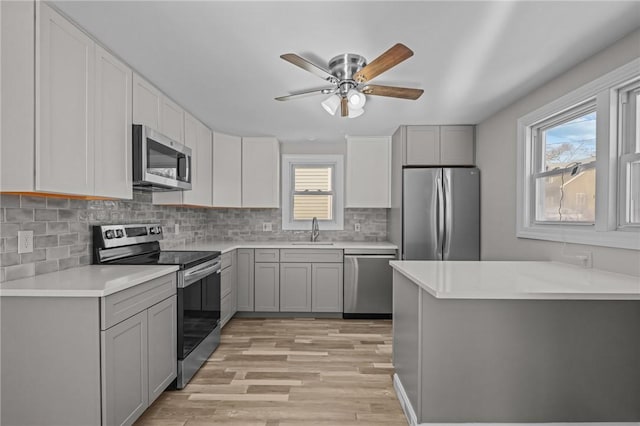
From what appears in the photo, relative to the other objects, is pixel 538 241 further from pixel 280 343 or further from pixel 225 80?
pixel 225 80

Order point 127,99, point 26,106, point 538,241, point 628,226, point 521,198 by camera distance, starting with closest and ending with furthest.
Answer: point 26,106
point 628,226
point 127,99
point 538,241
point 521,198

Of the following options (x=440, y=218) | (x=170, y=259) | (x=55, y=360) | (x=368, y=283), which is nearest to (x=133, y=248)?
(x=170, y=259)

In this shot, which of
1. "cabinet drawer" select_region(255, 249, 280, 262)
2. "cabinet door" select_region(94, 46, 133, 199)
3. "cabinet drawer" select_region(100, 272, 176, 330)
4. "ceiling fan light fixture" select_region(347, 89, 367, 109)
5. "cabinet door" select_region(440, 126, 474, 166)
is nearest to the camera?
"cabinet drawer" select_region(100, 272, 176, 330)

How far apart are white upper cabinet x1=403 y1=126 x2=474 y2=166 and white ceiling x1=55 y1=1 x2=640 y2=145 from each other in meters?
0.92

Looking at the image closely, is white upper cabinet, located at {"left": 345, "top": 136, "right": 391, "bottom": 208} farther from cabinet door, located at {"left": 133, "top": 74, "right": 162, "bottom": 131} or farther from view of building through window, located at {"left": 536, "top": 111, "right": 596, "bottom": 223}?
cabinet door, located at {"left": 133, "top": 74, "right": 162, "bottom": 131}

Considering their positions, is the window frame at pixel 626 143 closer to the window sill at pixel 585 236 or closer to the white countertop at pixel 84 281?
the window sill at pixel 585 236

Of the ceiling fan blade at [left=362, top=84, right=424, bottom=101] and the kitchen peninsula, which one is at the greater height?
the ceiling fan blade at [left=362, top=84, right=424, bottom=101]

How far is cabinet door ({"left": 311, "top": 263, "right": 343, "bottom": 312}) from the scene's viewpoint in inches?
170

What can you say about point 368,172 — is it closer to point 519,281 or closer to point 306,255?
point 306,255

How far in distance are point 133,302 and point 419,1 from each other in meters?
2.14

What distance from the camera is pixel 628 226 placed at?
210 centimetres

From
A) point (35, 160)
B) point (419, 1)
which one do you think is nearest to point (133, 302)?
point (35, 160)

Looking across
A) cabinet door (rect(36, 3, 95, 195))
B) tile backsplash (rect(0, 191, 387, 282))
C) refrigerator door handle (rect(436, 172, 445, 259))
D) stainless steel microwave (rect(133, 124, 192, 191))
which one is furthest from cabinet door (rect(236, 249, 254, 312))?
cabinet door (rect(36, 3, 95, 195))

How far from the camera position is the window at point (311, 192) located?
16.3 ft
